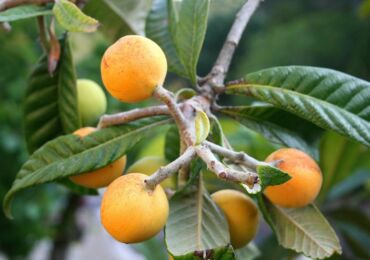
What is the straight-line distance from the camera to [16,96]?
2791mm

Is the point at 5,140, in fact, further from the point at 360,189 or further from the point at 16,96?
the point at 360,189

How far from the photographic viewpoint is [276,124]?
73cm

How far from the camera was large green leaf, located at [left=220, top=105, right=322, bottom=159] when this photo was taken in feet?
2.37

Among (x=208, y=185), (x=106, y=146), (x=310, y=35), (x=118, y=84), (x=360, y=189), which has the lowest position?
(x=310, y=35)

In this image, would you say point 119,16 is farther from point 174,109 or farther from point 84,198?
point 84,198

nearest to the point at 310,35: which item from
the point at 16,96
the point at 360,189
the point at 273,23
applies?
the point at 273,23

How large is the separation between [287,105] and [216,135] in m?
0.09

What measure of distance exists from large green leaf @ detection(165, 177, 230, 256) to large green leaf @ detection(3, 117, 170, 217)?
3.4 inches

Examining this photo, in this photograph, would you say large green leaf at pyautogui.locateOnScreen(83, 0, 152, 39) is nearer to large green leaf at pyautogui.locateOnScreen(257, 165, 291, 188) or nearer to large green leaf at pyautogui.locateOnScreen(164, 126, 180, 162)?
large green leaf at pyautogui.locateOnScreen(164, 126, 180, 162)

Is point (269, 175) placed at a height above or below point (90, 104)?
above

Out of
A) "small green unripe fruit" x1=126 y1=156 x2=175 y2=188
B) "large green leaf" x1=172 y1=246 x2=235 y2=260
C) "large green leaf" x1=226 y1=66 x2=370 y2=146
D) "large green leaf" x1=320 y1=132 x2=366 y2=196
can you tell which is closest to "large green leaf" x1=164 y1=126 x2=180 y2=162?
"small green unripe fruit" x1=126 y1=156 x2=175 y2=188

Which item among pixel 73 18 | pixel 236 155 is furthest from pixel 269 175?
pixel 73 18

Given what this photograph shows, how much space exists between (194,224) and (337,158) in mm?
786

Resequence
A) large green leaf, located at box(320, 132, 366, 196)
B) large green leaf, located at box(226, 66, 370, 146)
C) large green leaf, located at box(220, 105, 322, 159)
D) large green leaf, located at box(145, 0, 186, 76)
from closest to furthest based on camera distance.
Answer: large green leaf, located at box(226, 66, 370, 146) → large green leaf, located at box(220, 105, 322, 159) → large green leaf, located at box(145, 0, 186, 76) → large green leaf, located at box(320, 132, 366, 196)
